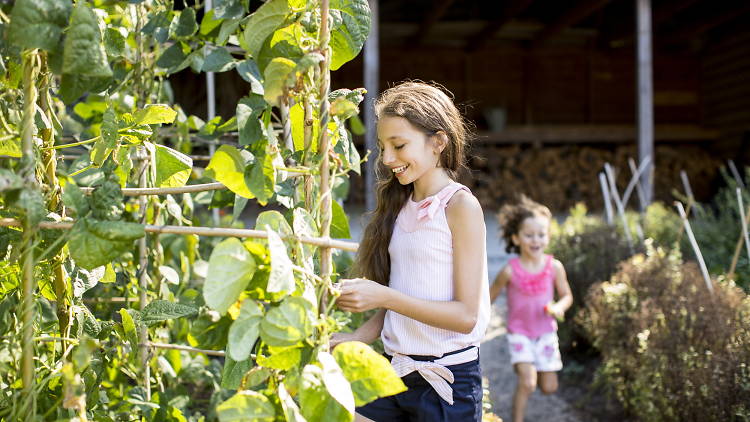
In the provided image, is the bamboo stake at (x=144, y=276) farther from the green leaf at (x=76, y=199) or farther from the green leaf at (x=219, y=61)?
the green leaf at (x=76, y=199)

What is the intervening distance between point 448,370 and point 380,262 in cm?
32

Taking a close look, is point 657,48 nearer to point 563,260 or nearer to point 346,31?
point 563,260

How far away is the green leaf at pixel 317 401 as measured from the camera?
857 mm

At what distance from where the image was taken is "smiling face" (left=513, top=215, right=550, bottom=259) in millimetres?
3400

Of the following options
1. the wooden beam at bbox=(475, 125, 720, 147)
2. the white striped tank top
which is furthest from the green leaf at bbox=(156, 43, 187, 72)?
the wooden beam at bbox=(475, 125, 720, 147)

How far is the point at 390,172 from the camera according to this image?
1686 millimetres

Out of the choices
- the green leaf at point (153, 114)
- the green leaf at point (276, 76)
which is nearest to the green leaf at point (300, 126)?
the green leaf at point (276, 76)

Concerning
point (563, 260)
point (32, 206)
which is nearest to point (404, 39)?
point (563, 260)

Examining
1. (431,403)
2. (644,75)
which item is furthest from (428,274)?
(644,75)

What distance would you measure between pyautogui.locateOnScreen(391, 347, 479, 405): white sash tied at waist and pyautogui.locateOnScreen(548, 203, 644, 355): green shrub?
247 centimetres

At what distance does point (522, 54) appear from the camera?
10.5 m

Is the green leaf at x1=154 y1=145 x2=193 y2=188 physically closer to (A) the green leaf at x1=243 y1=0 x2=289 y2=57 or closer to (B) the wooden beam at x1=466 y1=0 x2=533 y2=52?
(A) the green leaf at x1=243 y1=0 x2=289 y2=57

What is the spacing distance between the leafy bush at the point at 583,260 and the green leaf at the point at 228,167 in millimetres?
3155

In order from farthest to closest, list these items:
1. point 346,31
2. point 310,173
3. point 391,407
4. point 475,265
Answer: point 391,407, point 475,265, point 346,31, point 310,173
